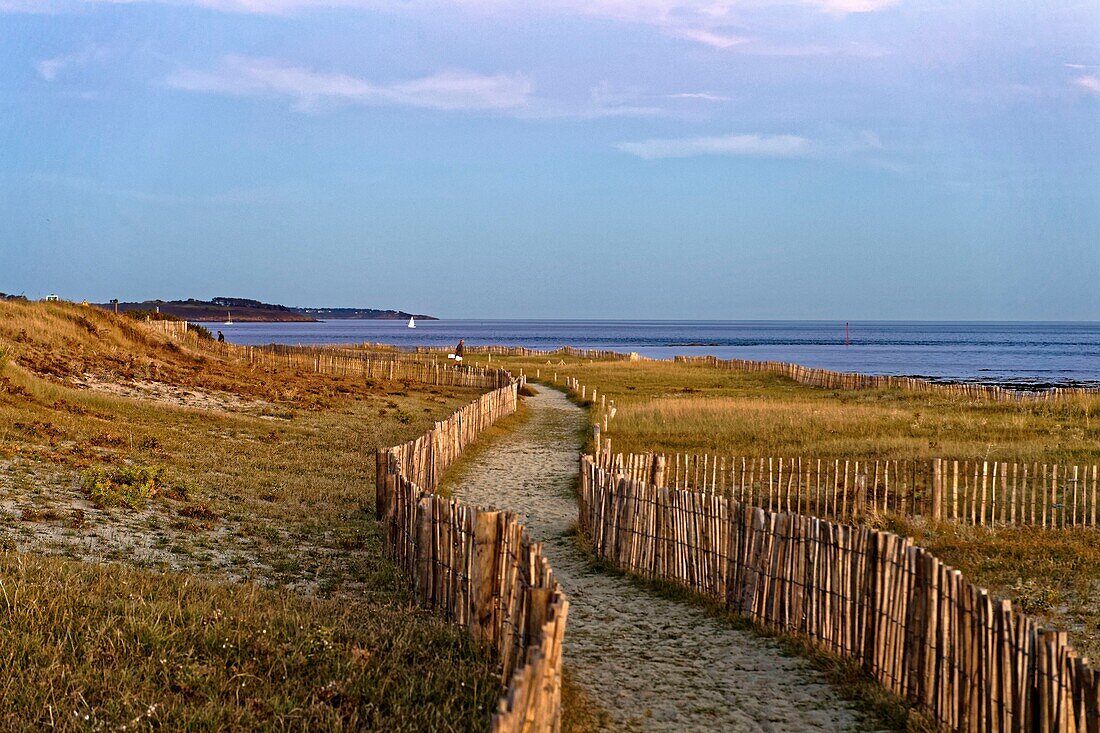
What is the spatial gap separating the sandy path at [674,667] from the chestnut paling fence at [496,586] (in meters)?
0.83

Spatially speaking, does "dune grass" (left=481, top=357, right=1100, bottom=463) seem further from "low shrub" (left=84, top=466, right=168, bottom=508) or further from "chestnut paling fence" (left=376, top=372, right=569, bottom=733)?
"chestnut paling fence" (left=376, top=372, right=569, bottom=733)

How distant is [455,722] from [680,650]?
2.83 m

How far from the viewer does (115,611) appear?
25.0 feet

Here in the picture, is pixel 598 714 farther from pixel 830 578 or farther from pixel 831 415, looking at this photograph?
pixel 831 415

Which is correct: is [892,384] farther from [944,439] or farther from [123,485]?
[123,485]

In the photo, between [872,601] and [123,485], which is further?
[123,485]

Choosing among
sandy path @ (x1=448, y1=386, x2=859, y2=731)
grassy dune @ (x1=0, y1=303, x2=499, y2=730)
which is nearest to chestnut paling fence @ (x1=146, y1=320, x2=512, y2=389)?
grassy dune @ (x1=0, y1=303, x2=499, y2=730)

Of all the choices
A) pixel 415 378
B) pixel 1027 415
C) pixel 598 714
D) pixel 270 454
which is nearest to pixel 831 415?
pixel 1027 415

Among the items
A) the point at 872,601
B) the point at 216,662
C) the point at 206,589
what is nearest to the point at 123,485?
the point at 206,589

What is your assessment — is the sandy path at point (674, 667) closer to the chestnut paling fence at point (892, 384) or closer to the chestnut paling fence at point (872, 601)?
the chestnut paling fence at point (872, 601)

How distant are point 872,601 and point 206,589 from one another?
5288mm

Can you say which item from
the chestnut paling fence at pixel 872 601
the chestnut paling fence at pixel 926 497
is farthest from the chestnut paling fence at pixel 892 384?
the chestnut paling fence at pixel 872 601

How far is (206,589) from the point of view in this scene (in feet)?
28.5

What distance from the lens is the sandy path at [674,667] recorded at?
6.92 meters
